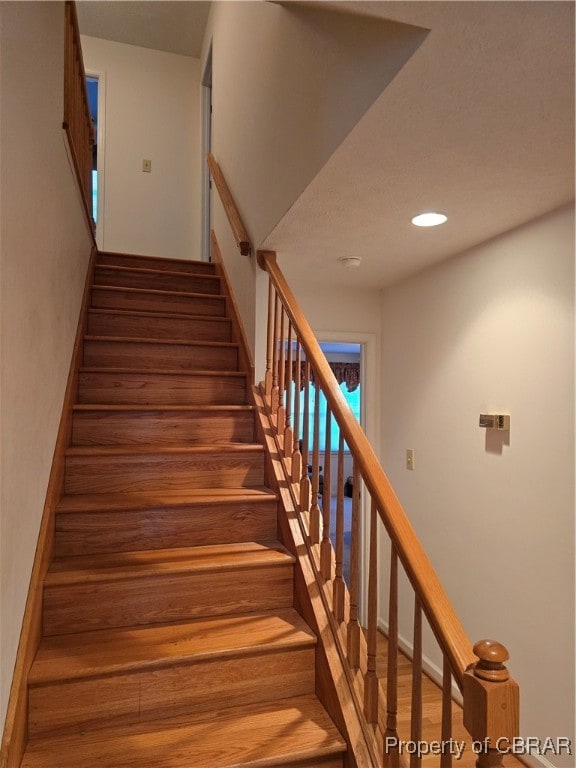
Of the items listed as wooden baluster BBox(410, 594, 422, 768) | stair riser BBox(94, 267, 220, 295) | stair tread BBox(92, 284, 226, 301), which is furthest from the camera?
stair riser BBox(94, 267, 220, 295)

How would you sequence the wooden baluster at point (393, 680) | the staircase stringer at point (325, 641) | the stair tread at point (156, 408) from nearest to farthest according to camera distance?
1. the wooden baluster at point (393, 680)
2. the staircase stringer at point (325, 641)
3. the stair tread at point (156, 408)

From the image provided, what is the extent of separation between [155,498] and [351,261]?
157cm

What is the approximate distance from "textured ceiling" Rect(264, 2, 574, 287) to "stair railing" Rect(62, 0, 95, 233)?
40.1 inches

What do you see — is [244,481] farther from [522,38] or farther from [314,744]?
[522,38]

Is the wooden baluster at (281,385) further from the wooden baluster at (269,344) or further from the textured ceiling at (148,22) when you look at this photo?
the textured ceiling at (148,22)

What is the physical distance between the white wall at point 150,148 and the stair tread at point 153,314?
6.21 feet

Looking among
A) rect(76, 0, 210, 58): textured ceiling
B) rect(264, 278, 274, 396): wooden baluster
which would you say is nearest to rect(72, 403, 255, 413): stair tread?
rect(264, 278, 274, 396): wooden baluster

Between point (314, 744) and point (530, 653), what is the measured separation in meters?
1.16

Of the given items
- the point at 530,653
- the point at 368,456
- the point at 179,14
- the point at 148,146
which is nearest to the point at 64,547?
the point at 368,456

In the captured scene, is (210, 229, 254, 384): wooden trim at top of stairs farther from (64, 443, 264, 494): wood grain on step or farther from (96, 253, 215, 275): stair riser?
(64, 443, 264, 494): wood grain on step

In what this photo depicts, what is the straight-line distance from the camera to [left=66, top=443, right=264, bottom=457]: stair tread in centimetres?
202

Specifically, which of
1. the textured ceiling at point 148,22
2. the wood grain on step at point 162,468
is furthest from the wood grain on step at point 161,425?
the textured ceiling at point 148,22

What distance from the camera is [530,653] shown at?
200 centimetres

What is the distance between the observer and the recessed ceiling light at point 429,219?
1938mm
